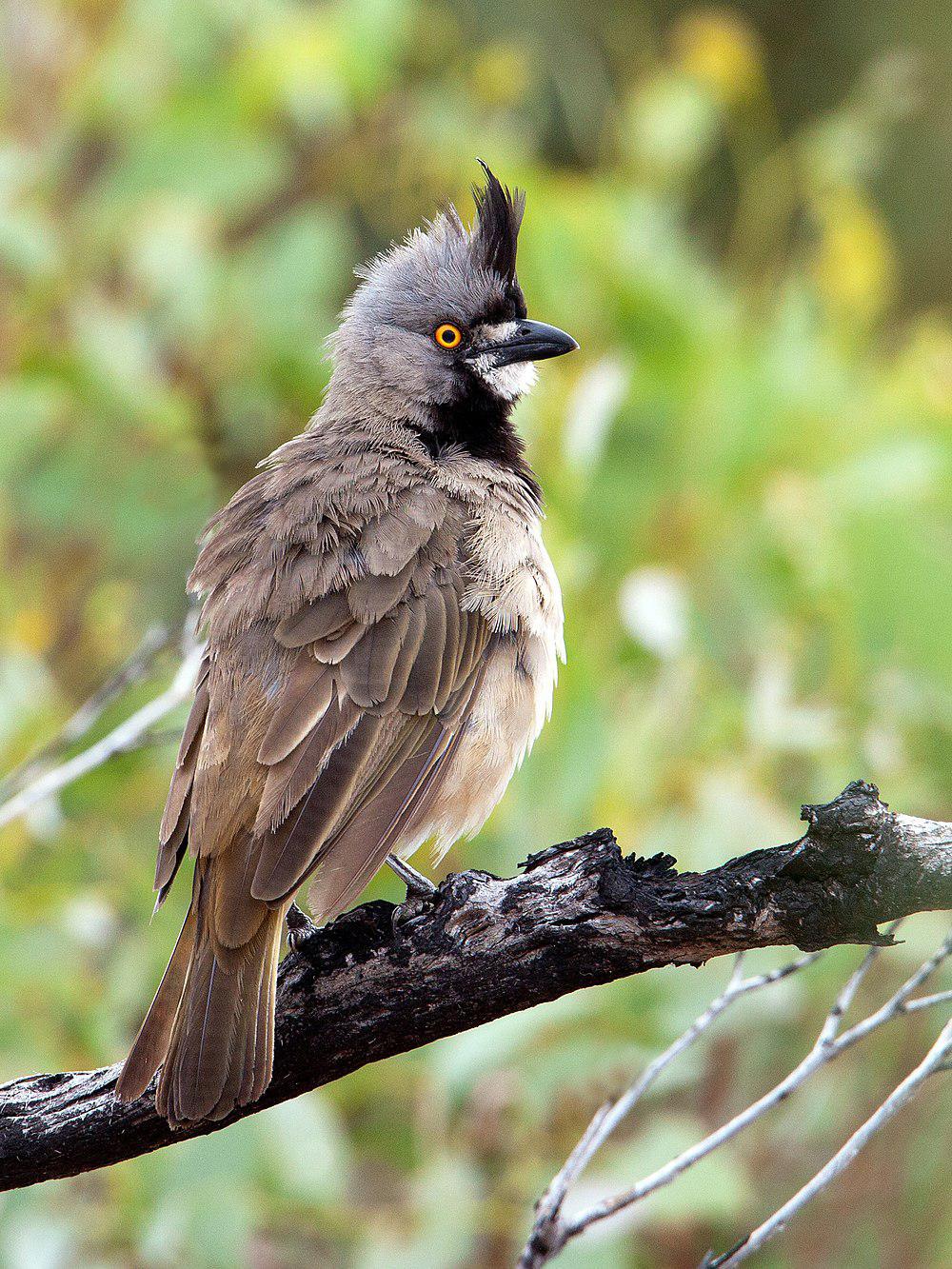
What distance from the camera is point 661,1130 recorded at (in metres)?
4.43

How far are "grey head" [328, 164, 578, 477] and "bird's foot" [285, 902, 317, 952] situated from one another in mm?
1448

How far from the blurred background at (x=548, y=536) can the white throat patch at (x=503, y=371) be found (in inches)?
35.0

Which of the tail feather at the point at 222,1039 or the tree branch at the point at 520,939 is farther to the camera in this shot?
the tail feather at the point at 222,1039

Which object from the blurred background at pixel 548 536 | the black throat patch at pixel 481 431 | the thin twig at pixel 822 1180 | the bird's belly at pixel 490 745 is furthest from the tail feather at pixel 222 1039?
the black throat patch at pixel 481 431

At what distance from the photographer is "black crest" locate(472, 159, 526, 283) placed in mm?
4363

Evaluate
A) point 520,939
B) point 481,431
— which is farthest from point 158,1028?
point 481,431

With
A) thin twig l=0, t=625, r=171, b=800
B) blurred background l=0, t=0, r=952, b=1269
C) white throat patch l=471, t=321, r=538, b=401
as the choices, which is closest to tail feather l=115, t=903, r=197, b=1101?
thin twig l=0, t=625, r=171, b=800

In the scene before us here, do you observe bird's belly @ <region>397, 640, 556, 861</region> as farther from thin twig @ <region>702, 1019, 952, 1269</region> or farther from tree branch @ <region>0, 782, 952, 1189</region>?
thin twig @ <region>702, 1019, 952, 1269</region>

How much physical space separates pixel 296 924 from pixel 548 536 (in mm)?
2225

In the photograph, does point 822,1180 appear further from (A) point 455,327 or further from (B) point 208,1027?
(A) point 455,327

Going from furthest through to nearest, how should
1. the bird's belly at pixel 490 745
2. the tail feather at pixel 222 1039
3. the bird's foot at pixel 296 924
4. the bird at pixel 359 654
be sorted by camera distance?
the bird's belly at pixel 490 745
the bird's foot at pixel 296 924
the bird at pixel 359 654
the tail feather at pixel 222 1039

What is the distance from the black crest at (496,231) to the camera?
4363mm

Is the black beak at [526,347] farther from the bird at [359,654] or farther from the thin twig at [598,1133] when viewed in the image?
the thin twig at [598,1133]

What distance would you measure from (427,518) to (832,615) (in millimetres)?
Answer: 1962
